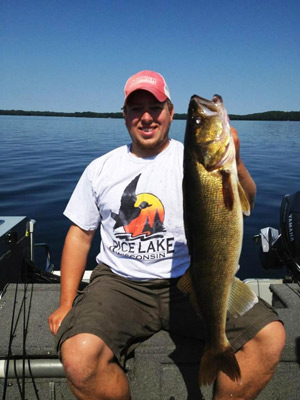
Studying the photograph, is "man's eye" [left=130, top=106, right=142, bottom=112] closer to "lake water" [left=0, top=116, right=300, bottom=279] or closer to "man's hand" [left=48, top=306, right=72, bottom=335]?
"man's hand" [left=48, top=306, right=72, bottom=335]

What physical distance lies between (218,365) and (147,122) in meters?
1.96

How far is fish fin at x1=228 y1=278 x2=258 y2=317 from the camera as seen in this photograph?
7.77ft

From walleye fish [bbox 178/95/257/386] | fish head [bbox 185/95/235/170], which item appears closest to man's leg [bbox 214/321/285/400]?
walleye fish [bbox 178/95/257/386]

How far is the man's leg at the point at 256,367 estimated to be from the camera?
222cm

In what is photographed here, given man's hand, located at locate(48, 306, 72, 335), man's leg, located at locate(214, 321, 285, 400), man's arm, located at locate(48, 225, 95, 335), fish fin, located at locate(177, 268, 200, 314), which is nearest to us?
man's leg, located at locate(214, 321, 285, 400)

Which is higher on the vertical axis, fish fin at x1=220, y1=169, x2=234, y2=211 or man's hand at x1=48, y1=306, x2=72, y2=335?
fish fin at x1=220, y1=169, x2=234, y2=211

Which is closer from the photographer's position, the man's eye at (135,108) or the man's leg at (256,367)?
the man's leg at (256,367)

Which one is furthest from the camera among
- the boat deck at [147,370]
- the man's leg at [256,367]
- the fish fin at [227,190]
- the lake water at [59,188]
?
the lake water at [59,188]

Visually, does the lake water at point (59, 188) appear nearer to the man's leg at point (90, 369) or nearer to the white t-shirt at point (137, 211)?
the white t-shirt at point (137, 211)

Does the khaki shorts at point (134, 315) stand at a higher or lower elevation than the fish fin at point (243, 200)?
lower

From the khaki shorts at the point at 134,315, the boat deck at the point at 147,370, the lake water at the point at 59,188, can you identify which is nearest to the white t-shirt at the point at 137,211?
the khaki shorts at the point at 134,315

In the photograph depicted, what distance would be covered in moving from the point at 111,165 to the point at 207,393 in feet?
6.60

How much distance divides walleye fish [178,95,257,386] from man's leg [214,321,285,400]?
0.11 meters

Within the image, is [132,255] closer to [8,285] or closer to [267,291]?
[8,285]
